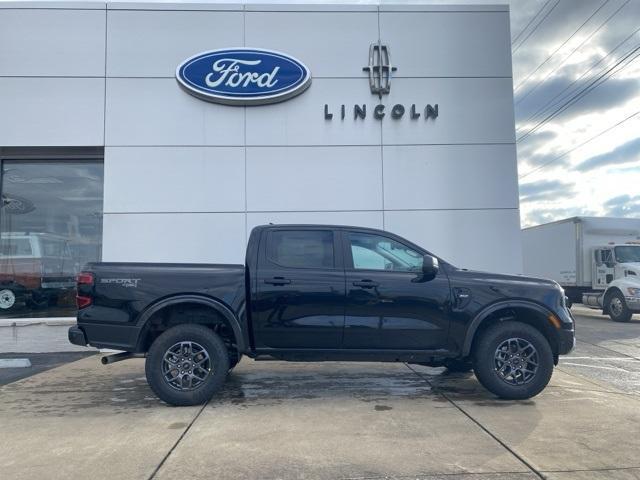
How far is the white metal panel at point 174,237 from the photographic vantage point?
9.80 m

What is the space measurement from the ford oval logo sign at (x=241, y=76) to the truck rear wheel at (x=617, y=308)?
12165 mm

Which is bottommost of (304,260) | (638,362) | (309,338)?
(638,362)

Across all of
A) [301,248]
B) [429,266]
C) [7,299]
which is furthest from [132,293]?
[7,299]

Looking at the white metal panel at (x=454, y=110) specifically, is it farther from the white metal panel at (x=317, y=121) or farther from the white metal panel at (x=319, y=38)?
the white metal panel at (x=319, y=38)

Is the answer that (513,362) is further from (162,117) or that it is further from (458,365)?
(162,117)

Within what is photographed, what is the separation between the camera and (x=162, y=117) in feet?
33.0

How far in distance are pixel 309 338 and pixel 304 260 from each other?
882 mm

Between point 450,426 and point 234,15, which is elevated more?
point 234,15

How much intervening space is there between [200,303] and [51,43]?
23.9 ft

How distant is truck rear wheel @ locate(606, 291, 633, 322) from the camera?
51.9 ft

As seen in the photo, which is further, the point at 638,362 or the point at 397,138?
the point at 397,138

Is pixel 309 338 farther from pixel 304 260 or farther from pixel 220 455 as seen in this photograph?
pixel 220 455

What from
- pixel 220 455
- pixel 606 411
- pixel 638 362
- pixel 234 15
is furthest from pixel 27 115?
pixel 638 362

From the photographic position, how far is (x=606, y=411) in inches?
217
